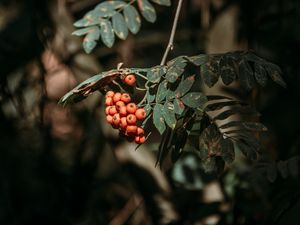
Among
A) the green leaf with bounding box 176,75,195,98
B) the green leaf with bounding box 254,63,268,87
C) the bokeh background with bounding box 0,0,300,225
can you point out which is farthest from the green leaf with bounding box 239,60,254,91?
the bokeh background with bounding box 0,0,300,225

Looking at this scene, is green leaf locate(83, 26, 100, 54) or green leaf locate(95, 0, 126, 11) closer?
green leaf locate(83, 26, 100, 54)

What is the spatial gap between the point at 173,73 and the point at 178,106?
0.26 ft

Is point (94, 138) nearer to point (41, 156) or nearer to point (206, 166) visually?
point (41, 156)

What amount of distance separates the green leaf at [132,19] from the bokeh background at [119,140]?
52 centimetres

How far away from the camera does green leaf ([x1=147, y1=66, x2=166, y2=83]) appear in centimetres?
151

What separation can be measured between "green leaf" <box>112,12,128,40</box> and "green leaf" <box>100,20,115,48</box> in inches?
0.6

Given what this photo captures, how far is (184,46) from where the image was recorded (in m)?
3.97

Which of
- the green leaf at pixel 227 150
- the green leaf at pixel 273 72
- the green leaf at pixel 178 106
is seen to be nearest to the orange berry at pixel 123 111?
the green leaf at pixel 178 106

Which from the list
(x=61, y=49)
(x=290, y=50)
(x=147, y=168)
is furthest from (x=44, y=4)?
(x=290, y=50)

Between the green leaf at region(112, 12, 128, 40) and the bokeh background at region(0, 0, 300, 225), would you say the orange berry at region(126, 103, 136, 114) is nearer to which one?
the green leaf at region(112, 12, 128, 40)

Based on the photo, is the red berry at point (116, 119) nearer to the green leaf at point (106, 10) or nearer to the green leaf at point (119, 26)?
the green leaf at point (119, 26)

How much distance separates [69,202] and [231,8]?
4.40ft

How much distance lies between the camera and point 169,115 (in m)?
1.50

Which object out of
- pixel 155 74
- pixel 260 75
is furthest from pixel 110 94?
pixel 260 75
